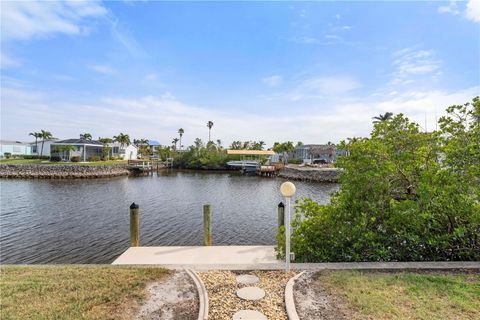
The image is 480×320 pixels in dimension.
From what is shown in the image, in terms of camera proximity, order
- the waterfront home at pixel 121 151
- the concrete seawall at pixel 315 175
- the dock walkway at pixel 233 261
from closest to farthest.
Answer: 1. the dock walkway at pixel 233 261
2. the concrete seawall at pixel 315 175
3. the waterfront home at pixel 121 151

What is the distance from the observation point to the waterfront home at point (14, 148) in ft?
173

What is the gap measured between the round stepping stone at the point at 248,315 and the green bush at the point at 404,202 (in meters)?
2.44

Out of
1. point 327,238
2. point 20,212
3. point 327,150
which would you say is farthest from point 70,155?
point 327,238

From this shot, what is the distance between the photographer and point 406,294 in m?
3.71

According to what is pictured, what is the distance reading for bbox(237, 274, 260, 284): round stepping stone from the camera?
419 centimetres

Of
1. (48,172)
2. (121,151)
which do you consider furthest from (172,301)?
(121,151)

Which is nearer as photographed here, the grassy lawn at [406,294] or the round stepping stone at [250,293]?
the grassy lawn at [406,294]

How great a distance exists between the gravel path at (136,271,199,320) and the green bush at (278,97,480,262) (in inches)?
103

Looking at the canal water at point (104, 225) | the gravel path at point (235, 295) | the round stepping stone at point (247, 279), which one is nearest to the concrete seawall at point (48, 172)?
the canal water at point (104, 225)

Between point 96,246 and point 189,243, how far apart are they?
3.42 meters

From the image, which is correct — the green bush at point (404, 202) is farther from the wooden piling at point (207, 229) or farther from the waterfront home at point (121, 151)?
the waterfront home at point (121, 151)

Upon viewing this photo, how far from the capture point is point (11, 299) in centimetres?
368

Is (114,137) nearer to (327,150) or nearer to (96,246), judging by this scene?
(327,150)

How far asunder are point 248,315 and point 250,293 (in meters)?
0.55
